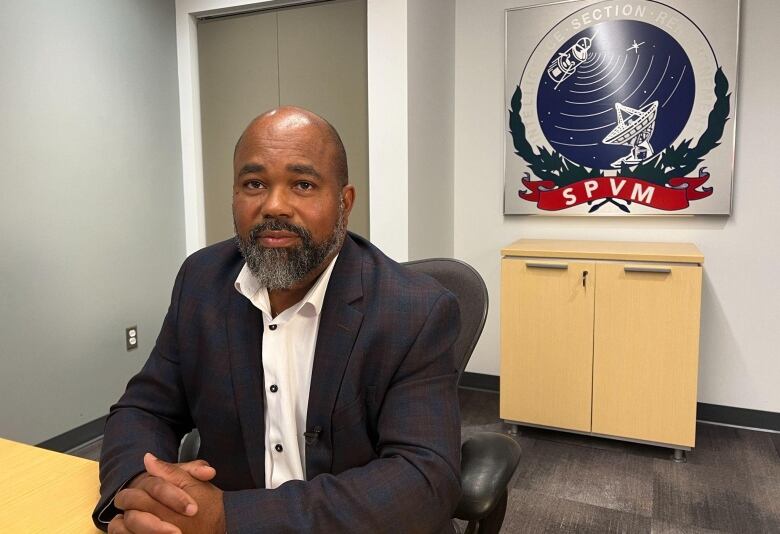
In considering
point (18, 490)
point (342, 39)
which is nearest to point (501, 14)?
point (342, 39)

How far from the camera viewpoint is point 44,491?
2.88 ft

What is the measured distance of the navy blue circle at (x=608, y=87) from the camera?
9.06 feet

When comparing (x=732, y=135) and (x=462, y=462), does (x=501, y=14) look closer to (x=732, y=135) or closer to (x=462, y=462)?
(x=732, y=135)

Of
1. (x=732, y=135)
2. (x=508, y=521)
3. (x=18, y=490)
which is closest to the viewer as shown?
(x=18, y=490)

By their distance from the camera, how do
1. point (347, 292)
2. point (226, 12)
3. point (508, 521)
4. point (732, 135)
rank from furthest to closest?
point (226, 12) → point (732, 135) → point (508, 521) → point (347, 292)

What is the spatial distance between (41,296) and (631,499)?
2.46m

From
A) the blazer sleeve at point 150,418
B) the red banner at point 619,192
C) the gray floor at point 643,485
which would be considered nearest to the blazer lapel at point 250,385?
the blazer sleeve at point 150,418

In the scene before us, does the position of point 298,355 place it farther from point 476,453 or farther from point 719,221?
point 719,221

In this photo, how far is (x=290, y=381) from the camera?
1082mm

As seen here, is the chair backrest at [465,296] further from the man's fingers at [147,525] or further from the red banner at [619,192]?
the red banner at [619,192]

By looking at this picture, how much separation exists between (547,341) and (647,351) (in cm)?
41

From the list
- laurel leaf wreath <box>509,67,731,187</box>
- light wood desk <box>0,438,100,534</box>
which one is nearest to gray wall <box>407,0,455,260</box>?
laurel leaf wreath <box>509,67,731,187</box>

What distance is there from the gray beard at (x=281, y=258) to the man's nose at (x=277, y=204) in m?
0.02

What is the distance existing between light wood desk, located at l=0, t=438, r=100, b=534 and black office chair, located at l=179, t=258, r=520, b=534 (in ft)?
0.74
